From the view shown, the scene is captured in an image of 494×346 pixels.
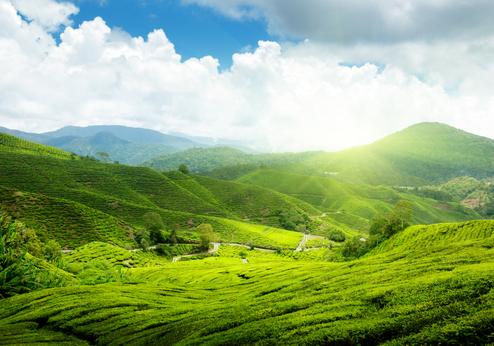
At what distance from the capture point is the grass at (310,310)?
Answer: 76.6 ft

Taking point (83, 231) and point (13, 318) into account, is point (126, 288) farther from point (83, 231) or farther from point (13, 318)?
point (83, 231)

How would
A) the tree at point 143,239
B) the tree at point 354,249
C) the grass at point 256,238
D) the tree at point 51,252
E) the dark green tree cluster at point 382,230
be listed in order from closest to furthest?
the tree at point 51,252
the dark green tree cluster at point 382,230
the tree at point 354,249
the tree at point 143,239
the grass at point 256,238

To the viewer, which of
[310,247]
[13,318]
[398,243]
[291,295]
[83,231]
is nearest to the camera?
[291,295]

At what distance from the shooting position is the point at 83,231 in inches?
5861

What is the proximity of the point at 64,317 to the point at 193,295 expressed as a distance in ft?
67.4

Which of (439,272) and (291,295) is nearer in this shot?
(439,272)

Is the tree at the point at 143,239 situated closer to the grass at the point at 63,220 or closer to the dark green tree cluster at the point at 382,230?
the grass at the point at 63,220

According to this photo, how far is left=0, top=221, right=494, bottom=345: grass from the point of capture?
76.6 feet

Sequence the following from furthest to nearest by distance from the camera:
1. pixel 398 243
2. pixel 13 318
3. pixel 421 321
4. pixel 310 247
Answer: pixel 310 247, pixel 398 243, pixel 13 318, pixel 421 321

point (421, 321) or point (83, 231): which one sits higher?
point (421, 321)

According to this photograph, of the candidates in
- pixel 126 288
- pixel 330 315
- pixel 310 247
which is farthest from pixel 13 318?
pixel 310 247

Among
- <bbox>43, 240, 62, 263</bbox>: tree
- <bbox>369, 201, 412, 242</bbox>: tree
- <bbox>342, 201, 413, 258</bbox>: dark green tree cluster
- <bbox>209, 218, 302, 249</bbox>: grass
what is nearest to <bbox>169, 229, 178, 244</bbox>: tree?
<bbox>209, 218, 302, 249</bbox>: grass

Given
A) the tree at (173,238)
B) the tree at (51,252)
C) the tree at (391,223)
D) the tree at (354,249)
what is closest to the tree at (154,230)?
the tree at (173,238)

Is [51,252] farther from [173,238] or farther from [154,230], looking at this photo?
[173,238]
